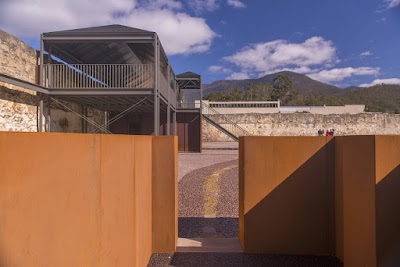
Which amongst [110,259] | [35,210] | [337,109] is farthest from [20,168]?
[337,109]

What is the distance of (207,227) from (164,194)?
1532mm

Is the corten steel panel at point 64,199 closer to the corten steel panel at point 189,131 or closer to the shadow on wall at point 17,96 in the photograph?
the shadow on wall at point 17,96

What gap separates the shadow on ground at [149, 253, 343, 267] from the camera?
3553 mm

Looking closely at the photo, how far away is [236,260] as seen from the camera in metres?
3.67

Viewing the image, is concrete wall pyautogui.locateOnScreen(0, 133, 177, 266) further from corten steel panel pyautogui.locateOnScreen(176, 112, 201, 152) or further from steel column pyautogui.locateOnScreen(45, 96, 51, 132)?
corten steel panel pyautogui.locateOnScreen(176, 112, 201, 152)

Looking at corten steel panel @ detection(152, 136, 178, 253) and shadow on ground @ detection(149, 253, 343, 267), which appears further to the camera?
corten steel panel @ detection(152, 136, 178, 253)

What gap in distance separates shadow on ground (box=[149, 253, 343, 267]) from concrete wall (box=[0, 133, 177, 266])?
1008mm

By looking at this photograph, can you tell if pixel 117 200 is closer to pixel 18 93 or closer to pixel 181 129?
pixel 18 93

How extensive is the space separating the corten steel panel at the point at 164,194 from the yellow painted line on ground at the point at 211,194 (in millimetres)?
1803

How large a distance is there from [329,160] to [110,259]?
2.93 meters

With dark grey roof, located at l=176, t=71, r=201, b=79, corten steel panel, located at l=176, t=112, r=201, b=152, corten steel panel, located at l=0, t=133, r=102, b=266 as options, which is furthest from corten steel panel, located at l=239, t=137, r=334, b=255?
dark grey roof, located at l=176, t=71, r=201, b=79

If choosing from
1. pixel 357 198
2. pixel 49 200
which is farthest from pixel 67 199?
pixel 357 198

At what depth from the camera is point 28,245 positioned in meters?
→ 1.25

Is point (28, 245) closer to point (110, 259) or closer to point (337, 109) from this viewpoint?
point (110, 259)
